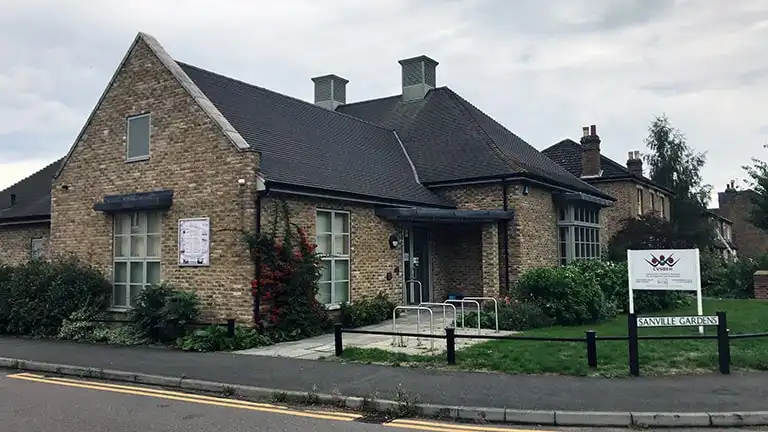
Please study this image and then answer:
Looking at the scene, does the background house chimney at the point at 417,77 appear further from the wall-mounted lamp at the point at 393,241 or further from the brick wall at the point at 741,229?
the brick wall at the point at 741,229

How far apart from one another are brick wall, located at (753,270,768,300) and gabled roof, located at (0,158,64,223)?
2446 centimetres

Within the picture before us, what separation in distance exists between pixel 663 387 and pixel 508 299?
303 inches

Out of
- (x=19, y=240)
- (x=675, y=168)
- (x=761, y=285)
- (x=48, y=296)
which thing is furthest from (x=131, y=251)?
(x=675, y=168)

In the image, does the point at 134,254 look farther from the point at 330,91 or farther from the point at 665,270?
the point at 330,91

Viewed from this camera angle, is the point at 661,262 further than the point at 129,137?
No

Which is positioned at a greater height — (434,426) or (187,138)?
(187,138)

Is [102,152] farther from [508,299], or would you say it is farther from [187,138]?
[508,299]

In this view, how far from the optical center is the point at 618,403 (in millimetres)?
7516

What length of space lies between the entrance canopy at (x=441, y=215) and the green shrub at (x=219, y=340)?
17.4 feet

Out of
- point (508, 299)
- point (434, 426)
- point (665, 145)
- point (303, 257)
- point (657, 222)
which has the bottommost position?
point (434, 426)

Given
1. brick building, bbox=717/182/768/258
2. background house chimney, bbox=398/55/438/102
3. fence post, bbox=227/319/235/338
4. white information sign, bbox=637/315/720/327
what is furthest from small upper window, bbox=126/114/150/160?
brick building, bbox=717/182/768/258

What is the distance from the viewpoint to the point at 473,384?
28.3 feet

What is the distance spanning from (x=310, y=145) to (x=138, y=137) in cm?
446

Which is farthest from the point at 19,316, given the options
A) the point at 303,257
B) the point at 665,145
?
the point at 665,145
